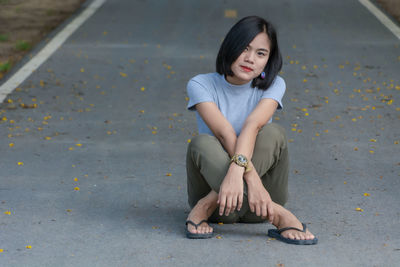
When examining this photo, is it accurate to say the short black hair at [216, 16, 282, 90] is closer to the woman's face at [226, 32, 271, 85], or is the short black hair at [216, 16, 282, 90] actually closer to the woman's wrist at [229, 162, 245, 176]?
the woman's face at [226, 32, 271, 85]

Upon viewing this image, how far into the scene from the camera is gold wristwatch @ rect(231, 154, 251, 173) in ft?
14.9

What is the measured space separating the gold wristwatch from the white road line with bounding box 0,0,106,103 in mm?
4838

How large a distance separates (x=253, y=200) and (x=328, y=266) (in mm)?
583

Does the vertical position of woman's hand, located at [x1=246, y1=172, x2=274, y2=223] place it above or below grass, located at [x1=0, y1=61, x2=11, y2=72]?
above

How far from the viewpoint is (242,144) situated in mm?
4629

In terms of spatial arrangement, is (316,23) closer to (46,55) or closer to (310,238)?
(46,55)

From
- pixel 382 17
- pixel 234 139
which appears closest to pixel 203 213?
pixel 234 139

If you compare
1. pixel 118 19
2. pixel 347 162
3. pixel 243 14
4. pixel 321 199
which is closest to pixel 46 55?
pixel 118 19

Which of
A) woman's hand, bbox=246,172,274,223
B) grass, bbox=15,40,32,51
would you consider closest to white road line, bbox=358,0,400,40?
grass, bbox=15,40,32,51

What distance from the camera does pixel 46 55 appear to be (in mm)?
11359

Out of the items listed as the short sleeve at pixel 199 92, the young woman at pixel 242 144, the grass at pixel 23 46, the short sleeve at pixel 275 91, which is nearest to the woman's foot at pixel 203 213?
the young woman at pixel 242 144

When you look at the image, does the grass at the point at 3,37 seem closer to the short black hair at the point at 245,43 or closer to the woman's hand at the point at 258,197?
the short black hair at the point at 245,43

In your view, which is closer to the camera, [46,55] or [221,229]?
[221,229]

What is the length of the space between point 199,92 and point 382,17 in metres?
10.5
